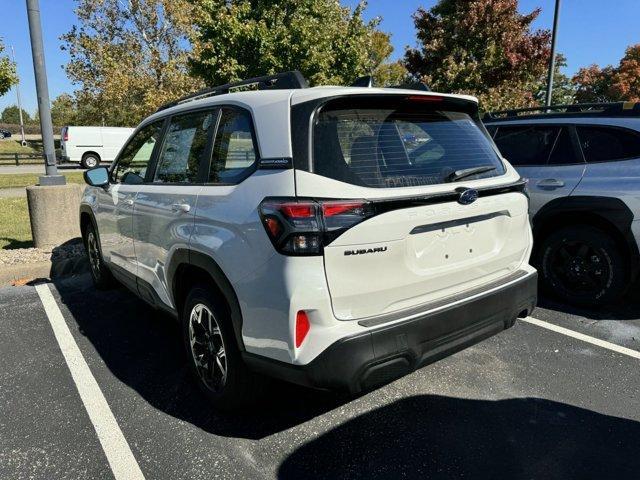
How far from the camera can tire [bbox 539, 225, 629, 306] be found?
423 centimetres

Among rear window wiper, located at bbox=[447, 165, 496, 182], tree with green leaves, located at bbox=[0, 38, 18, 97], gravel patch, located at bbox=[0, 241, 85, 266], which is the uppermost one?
tree with green leaves, located at bbox=[0, 38, 18, 97]

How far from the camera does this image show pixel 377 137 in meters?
2.46

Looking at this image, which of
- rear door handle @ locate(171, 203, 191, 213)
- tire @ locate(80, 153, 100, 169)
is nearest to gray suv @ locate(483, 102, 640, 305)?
rear door handle @ locate(171, 203, 191, 213)

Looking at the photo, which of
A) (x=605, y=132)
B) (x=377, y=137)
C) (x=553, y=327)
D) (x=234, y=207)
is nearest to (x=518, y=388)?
(x=553, y=327)

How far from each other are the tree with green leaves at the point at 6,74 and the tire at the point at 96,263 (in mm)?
17069

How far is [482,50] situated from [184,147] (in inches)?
686

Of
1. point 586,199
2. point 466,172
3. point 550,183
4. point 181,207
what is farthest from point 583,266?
point 181,207

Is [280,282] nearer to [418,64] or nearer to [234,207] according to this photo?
[234,207]

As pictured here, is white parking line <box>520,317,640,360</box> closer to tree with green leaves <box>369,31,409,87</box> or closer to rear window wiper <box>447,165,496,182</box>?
rear window wiper <box>447,165,496,182</box>

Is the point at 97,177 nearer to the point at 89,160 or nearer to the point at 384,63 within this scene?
the point at 89,160

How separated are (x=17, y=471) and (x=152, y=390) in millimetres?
872

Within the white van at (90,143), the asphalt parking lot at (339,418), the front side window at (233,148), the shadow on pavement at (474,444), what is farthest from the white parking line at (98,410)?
the white van at (90,143)

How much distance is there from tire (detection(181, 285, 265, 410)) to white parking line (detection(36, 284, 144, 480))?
53 centimetres

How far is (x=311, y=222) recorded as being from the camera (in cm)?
210
